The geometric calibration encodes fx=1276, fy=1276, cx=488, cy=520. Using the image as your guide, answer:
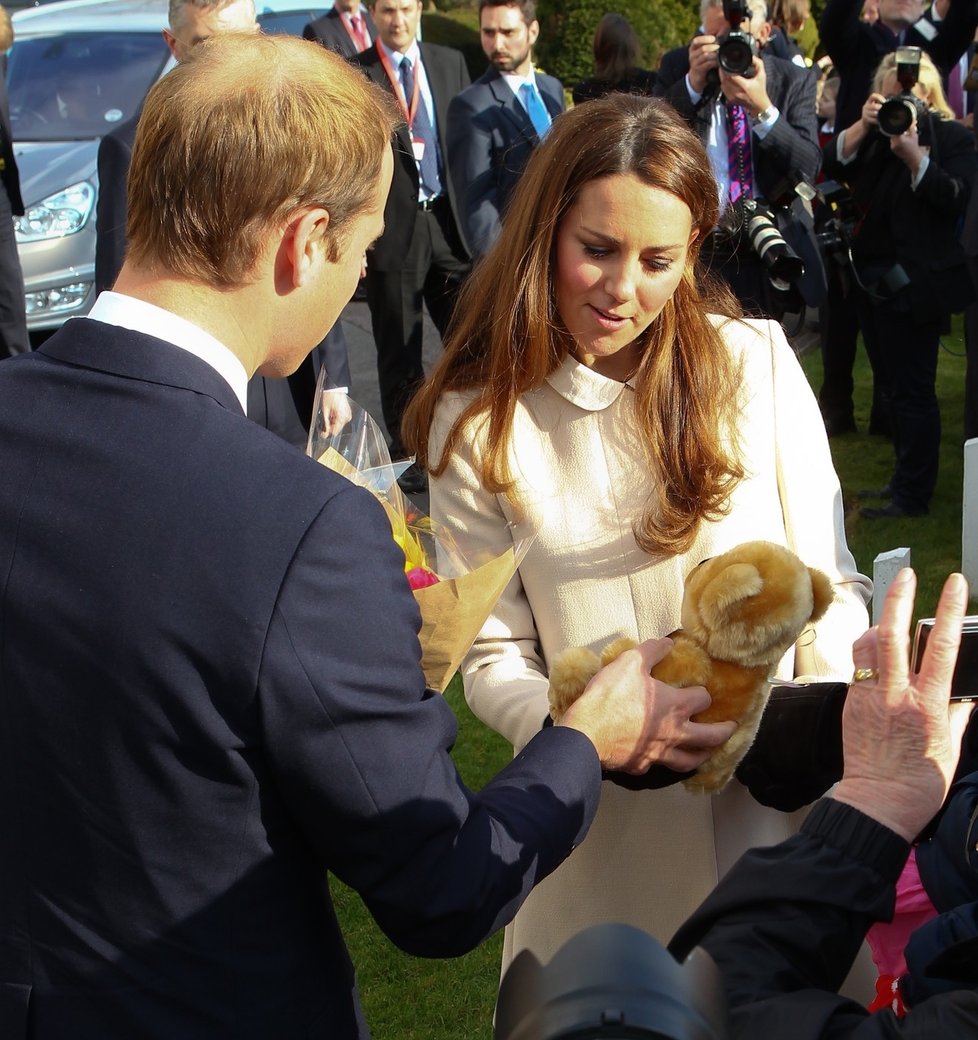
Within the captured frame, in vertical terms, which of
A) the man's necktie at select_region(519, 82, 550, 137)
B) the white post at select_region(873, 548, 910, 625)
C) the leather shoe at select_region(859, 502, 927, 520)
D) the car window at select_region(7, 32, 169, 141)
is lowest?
the leather shoe at select_region(859, 502, 927, 520)

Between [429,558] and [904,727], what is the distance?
783mm

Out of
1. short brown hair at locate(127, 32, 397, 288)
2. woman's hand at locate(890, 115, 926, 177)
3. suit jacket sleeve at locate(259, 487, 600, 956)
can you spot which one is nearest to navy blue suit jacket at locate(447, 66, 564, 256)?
woman's hand at locate(890, 115, 926, 177)

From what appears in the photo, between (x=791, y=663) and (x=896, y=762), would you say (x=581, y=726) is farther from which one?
(x=791, y=663)

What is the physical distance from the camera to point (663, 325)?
7.75 ft

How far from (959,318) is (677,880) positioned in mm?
8592

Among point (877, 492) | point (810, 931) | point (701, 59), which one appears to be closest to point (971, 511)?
point (877, 492)

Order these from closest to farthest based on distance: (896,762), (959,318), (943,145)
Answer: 1. (896,762)
2. (943,145)
3. (959,318)

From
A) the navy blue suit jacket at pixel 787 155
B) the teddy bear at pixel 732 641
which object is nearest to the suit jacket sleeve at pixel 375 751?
the teddy bear at pixel 732 641

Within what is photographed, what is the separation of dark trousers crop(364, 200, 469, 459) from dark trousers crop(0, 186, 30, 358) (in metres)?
1.72

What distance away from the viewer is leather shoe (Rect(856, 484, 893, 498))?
621 centimetres

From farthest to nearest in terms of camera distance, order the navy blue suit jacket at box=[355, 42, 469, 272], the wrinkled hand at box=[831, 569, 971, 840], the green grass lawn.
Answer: the navy blue suit jacket at box=[355, 42, 469, 272]
the green grass lawn
the wrinkled hand at box=[831, 569, 971, 840]

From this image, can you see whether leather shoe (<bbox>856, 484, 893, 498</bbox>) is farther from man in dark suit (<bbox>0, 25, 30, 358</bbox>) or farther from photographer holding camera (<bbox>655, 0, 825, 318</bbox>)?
man in dark suit (<bbox>0, 25, 30, 358</bbox>)

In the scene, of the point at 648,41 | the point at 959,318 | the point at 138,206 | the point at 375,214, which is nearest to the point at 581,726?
the point at 375,214

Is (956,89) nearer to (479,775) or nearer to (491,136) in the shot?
(491,136)
